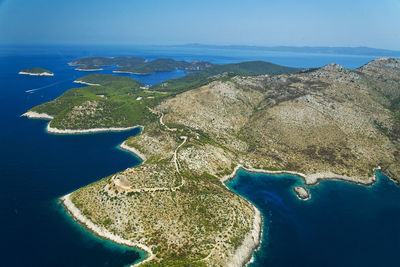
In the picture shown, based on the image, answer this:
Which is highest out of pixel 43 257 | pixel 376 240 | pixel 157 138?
pixel 157 138

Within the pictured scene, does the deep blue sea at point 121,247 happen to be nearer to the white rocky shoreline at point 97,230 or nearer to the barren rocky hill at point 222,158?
the white rocky shoreline at point 97,230

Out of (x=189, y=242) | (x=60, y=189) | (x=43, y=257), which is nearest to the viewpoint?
(x=43, y=257)

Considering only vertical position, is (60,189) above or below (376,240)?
above

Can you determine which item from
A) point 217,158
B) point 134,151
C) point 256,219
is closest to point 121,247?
point 256,219

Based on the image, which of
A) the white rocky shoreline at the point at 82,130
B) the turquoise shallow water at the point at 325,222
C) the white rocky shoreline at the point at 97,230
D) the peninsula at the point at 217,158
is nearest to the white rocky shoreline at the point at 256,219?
the peninsula at the point at 217,158

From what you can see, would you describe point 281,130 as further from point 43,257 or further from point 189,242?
point 43,257

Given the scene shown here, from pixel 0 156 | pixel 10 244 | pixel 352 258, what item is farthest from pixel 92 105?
pixel 352 258
